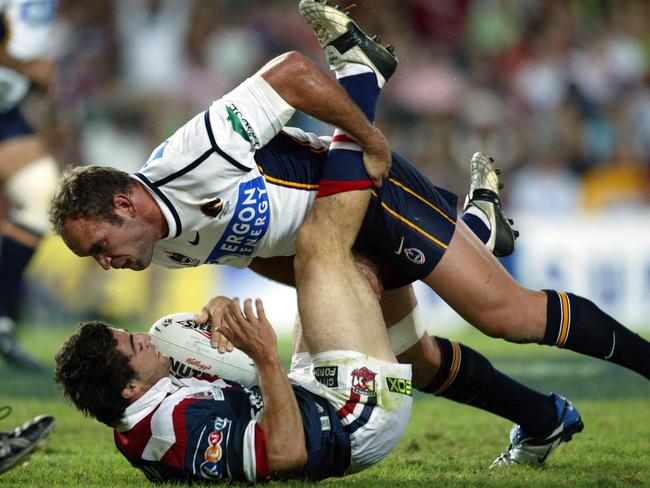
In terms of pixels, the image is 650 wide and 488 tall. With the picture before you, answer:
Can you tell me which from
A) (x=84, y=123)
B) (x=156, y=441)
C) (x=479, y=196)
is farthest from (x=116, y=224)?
(x=84, y=123)

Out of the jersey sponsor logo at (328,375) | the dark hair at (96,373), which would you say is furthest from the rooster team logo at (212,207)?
the jersey sponsor logo at (328,375)

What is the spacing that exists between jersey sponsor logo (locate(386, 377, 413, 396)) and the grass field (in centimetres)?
36

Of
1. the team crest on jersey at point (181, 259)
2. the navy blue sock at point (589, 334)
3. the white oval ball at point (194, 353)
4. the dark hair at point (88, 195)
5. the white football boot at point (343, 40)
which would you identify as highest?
the white football boot at point (343, 40)

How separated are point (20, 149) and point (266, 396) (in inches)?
236

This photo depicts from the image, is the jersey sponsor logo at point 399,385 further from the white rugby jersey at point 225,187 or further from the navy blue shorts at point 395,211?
the white rugby jersey at point 225,187

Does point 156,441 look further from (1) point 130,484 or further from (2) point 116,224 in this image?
(2) point 116,224

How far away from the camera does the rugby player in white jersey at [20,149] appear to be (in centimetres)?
884

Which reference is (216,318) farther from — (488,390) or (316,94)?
(488,390)

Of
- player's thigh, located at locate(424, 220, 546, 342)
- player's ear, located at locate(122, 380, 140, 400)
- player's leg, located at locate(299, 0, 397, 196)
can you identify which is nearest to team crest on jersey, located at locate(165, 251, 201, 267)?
player's leg, located at locate(299, 0, 397, 196)

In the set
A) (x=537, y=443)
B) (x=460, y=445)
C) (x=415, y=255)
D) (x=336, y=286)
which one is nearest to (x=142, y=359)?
(x=336, y=286)

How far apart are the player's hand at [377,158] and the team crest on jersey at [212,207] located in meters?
0.65

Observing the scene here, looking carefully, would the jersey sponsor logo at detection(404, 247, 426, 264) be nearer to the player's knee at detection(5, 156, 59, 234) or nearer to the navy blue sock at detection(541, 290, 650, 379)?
the navy blue sock at detection(541, 290, 650, 379)

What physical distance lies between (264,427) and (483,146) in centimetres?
959

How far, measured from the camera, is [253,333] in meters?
3.79
